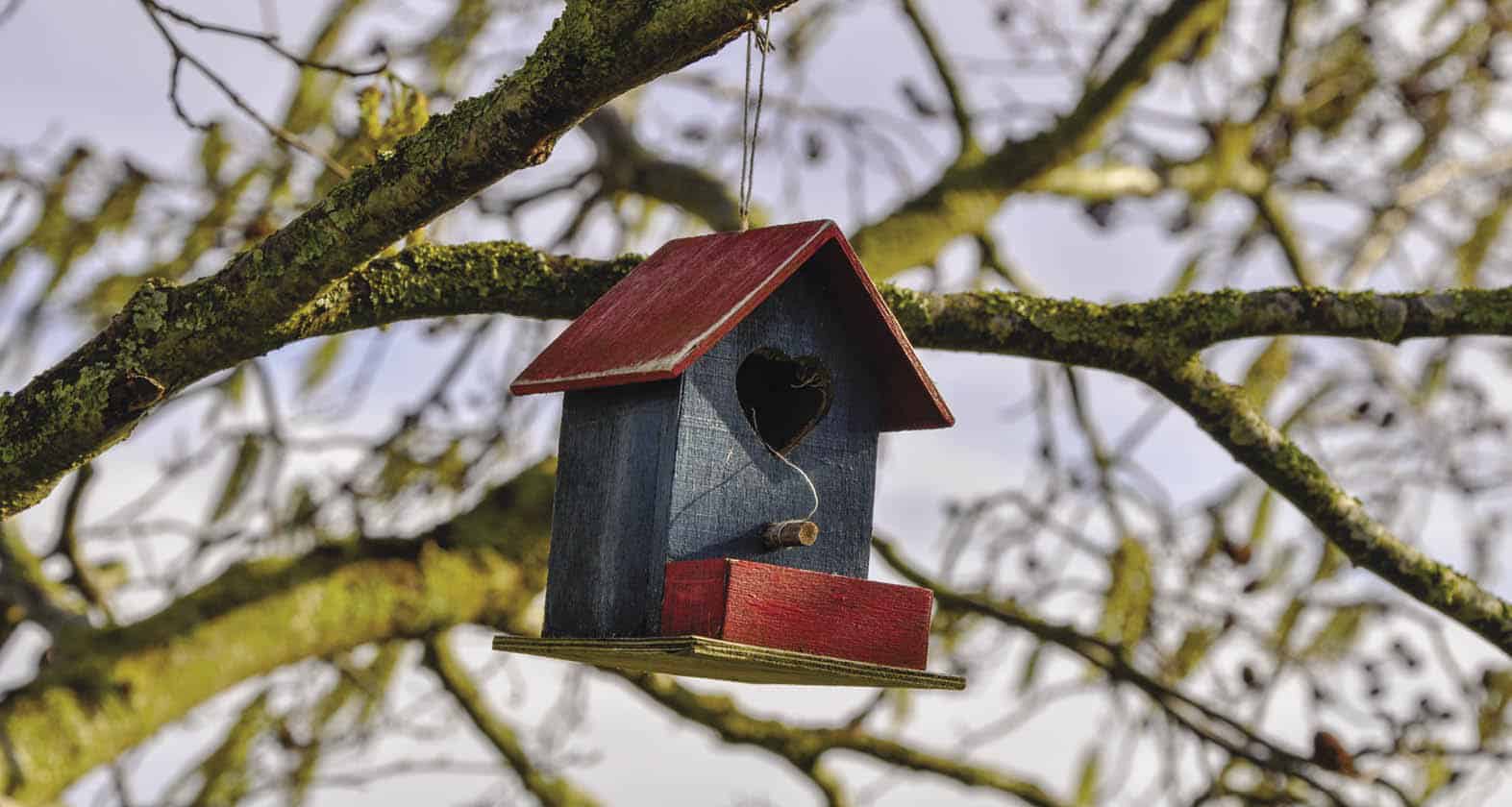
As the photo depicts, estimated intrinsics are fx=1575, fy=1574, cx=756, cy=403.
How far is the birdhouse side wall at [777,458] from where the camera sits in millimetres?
1908

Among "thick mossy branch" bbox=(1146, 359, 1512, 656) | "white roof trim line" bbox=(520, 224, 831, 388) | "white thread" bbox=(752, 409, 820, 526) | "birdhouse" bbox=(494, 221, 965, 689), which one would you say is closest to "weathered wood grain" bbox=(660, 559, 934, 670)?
"birdhouse" bbox=(494, 221, 965, 689)

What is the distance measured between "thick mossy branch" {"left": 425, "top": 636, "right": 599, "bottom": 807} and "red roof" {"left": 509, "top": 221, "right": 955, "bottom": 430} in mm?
2015

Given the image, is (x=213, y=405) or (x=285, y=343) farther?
(x=213, y=405)

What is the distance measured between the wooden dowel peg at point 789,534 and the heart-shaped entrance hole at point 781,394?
15 centimetres

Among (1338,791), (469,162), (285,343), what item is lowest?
(1338,791)

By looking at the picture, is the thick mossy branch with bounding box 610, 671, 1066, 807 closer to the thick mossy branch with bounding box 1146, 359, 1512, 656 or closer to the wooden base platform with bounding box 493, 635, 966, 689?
the thick mossy branch with bounding box 1146, 359, 1512, 656

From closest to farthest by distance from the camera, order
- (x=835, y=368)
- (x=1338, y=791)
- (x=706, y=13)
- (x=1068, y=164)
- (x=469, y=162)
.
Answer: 1. (x=706, y=13)
2. (x=469, y=162)
3. (x=835, y=368)
4. (x=1338, y=791)
5. (x=1068, y=164)

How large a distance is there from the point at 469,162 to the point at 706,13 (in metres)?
0.32

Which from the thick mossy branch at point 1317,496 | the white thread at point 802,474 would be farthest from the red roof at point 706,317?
the thick mossy branch at point 1317,496

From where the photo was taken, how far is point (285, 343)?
6.51ft

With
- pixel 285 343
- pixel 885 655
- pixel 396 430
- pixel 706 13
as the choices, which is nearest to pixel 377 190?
pixel 285 343

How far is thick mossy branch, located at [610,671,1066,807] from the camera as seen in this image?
378cm

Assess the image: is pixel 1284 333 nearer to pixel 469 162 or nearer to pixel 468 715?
pixel 469 162

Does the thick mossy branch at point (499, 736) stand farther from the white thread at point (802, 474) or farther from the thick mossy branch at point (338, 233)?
the white thread at point (802, 474)
